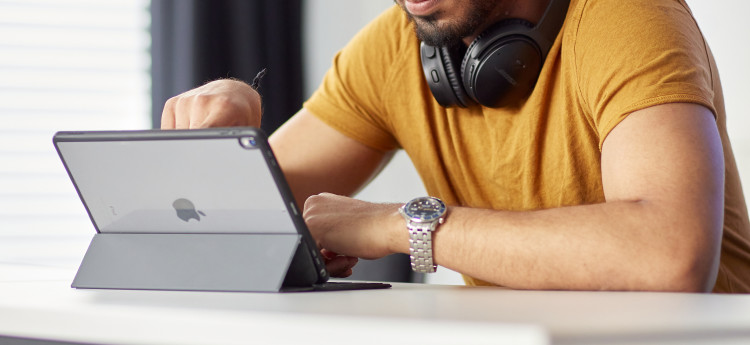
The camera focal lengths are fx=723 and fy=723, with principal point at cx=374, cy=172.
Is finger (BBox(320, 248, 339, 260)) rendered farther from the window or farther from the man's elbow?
the window

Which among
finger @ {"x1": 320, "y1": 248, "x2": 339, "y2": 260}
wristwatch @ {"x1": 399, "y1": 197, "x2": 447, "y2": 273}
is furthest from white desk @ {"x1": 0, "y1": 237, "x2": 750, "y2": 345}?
finger @ {"x1": 320, "y1": 248, "x2": 339, "y2": 260}

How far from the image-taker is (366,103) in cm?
153

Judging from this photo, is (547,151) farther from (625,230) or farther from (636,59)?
(625,230)

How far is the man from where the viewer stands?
0.83 m

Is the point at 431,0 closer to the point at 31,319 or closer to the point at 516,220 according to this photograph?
the point at 516,220

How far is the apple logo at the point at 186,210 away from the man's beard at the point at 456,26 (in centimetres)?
65

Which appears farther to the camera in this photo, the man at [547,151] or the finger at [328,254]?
the finger at [328,254]

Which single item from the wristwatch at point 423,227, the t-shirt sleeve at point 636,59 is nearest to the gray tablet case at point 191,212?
the wristwatch at point 423,227

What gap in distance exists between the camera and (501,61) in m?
1.16

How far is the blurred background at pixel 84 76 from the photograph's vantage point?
8.27ft

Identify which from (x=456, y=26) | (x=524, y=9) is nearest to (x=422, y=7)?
(x=456, y=26)

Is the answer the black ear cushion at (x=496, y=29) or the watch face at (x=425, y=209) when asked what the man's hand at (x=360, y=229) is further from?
the black ear cushion at (x=496, y=29)

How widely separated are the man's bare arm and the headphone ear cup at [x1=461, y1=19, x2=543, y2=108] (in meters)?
0.27

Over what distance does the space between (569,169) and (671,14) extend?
292 millimetres
